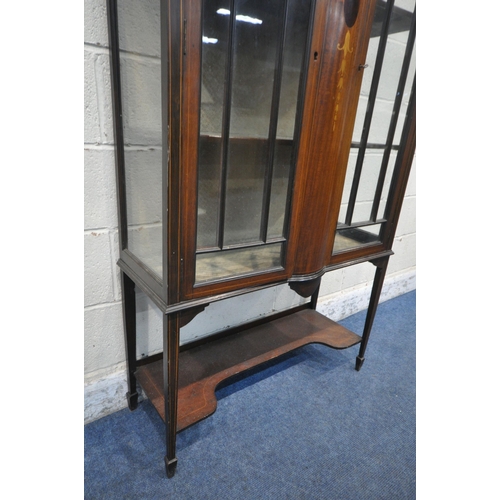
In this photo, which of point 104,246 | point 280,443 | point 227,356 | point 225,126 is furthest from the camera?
point 227,356

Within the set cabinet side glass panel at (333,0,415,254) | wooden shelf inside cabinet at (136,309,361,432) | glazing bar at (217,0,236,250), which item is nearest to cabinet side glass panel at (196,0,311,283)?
glazing bar at (217,0,236,250)

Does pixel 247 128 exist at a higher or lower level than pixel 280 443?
higher

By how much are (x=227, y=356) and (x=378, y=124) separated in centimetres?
99

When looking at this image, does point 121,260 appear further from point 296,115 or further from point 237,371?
point 296,115

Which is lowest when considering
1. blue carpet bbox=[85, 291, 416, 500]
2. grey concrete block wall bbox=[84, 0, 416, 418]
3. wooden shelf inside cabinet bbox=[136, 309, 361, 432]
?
blue carpet bbox=[85, 291, 416, 500]

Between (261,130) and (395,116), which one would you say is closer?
(261,130)

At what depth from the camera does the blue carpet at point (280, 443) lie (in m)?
1.01

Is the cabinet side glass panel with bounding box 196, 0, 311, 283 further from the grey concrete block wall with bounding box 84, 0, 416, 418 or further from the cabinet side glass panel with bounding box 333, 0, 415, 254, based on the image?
the cabinet side glass panel with bounding box 333, 0, 415, 254

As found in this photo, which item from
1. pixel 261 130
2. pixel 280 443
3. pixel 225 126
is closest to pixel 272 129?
pixel 261 130

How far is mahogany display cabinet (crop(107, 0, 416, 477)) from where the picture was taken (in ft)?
2.30

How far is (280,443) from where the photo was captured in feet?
3.80

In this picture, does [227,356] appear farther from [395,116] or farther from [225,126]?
[395,116]

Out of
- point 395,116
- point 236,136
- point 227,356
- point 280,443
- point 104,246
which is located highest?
point 395,116

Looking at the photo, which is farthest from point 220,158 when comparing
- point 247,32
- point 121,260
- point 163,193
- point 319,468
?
point 319,468
